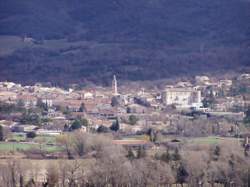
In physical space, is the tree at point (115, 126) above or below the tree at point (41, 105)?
below

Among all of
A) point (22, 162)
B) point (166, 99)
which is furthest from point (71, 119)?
point (22, 162)

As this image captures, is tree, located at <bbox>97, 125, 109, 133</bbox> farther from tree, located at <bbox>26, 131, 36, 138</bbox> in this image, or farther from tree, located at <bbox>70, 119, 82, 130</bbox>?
tree, located at <bbox>26, 131, 36, 138</bbox>

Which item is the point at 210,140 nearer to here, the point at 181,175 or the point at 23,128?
the point at 181,175

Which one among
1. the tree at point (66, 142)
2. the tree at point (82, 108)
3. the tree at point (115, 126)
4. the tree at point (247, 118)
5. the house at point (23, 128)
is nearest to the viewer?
the tree at point (66, 142)

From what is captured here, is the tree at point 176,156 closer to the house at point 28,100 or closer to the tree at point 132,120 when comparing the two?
the tree at point 132,120

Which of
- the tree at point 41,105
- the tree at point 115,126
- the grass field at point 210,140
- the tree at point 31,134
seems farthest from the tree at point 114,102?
the grass field at point 210,140

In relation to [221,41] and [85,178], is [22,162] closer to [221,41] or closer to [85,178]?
[85,178]
